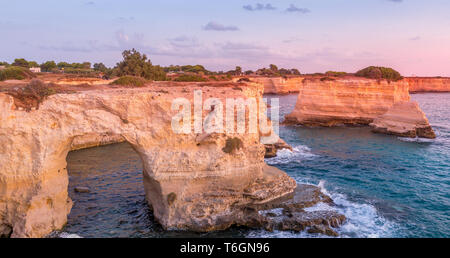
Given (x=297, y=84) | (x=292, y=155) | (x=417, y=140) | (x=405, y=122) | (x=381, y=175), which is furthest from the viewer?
(x=297, y=84)

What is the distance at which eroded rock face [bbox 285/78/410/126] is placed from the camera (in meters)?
46.8

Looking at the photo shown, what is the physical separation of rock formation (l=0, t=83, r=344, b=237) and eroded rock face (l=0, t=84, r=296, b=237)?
0.04 metres

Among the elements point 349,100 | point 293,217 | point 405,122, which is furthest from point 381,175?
point 349,100

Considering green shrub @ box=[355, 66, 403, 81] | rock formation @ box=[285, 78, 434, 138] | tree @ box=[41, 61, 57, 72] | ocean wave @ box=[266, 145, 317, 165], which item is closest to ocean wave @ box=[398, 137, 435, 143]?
rock formation @ box=[285, 78, 434, 138]

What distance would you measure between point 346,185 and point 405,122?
899 inches

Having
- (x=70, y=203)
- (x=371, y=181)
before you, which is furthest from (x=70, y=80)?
(x=371, y=181)

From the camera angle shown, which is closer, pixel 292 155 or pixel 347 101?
pixel 292 155

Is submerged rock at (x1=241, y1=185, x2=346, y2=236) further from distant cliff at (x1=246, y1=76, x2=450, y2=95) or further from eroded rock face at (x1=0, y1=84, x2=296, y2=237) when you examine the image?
distant cliff at (x1=246, y1=76, x2=450, y2=95)

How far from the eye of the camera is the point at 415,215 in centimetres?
1773

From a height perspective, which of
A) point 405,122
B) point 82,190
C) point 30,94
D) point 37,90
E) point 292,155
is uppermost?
point 37,90

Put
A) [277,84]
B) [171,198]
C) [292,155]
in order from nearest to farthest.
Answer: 1. [171,198]
2. [292,155]
3. [277,84]

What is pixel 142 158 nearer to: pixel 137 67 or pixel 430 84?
pixel 137 67

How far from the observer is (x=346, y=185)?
22.2 m
